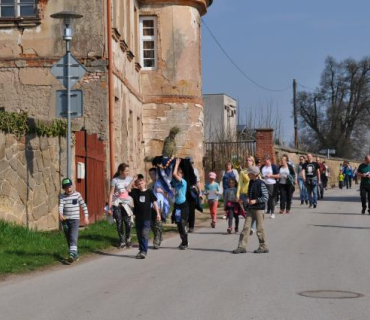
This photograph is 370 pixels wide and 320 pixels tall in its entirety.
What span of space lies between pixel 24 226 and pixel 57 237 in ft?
2.73

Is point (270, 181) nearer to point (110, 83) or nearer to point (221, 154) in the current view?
point (110, 83)

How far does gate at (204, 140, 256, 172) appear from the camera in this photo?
128 feet

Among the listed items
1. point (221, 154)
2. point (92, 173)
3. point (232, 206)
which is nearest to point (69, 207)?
point (232, 206)

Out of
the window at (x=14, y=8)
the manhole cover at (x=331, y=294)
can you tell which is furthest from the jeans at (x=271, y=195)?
the manhole cover at (x=331, y=294)

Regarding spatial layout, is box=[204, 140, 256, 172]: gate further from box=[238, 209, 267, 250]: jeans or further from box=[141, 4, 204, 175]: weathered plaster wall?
box=[238, 209, 267, 250]: jeans

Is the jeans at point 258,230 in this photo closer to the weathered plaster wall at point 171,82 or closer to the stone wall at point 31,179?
the stone wall at point 31,179

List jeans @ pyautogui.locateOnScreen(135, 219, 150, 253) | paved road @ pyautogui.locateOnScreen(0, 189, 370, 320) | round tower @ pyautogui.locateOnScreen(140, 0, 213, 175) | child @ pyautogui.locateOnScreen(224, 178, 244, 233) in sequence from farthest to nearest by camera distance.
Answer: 1. round tower @ pyautogui.locateOnScreen(140, 0, 213, 175)
2. child @ pyautogui.locateOnScreen(224, 178, 244, 233)
3. jeans @ pyautogui.locateOnScreen(135, 219, 150, 253)
4. paved road @ pyautogui.locateOnScreen(0, 189, 370, 320)

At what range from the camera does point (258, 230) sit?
1547 cm

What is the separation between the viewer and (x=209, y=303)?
9.89 meters

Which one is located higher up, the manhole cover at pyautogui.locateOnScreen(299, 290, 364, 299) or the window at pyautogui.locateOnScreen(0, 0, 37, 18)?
the window at pyautogui.locateOnScreen(0, 0, 37, 18)

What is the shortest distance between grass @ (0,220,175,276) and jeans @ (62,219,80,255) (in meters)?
0.29

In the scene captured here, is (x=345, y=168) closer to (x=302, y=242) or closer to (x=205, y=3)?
(x=205, y=3)

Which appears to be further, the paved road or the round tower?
the round tower

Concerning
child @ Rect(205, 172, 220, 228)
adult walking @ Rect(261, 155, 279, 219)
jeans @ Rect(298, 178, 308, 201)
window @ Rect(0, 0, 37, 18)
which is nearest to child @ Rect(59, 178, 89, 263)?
child @ Rect(205, 172, 220, 228)
